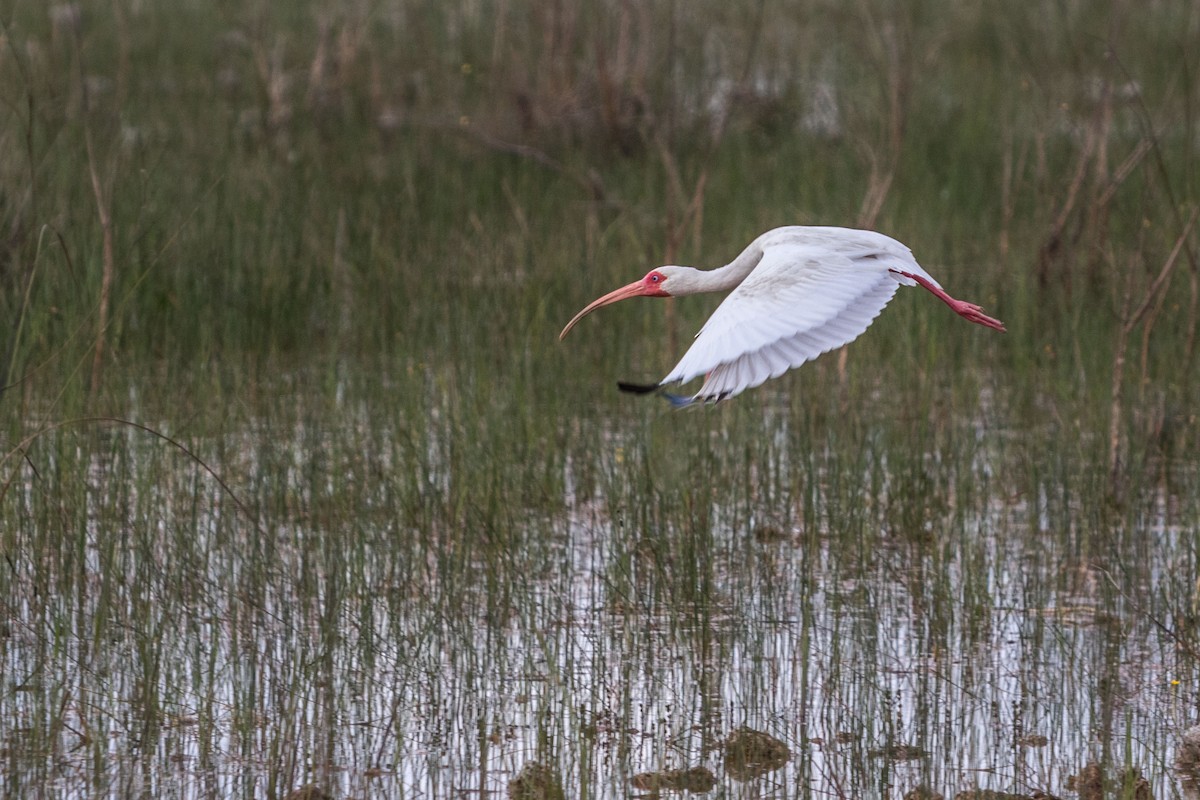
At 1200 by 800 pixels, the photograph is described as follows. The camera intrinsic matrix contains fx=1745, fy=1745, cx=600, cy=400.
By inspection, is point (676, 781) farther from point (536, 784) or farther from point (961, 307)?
point (961, 307)

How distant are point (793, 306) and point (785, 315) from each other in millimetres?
84

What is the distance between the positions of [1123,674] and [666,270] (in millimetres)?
2082

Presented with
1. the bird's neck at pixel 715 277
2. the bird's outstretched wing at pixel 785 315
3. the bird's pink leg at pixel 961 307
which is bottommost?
the bird's outstretched wing at pixel 785 315

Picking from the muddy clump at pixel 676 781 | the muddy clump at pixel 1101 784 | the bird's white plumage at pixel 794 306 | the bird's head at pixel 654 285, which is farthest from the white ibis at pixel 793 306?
the muddy clump at pixel 1101 784

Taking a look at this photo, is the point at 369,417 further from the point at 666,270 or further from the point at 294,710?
the point at 294,710

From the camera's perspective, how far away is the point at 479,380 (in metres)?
6.97

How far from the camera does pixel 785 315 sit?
4441 millimetres

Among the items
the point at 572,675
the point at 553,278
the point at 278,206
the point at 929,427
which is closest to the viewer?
the point at 572,675

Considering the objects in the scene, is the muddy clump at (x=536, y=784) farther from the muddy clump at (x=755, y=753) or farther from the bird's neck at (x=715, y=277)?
the bird's neck at (x=715, y=277)

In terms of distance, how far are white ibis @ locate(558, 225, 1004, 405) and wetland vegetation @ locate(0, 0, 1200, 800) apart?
0.80 metres

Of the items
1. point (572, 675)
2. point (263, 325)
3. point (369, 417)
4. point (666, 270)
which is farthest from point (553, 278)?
point (572, 675)

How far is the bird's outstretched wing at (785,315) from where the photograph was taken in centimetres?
423

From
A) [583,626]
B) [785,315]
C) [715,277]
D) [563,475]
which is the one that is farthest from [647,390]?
[563,475]

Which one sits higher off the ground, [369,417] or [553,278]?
[553,278]
